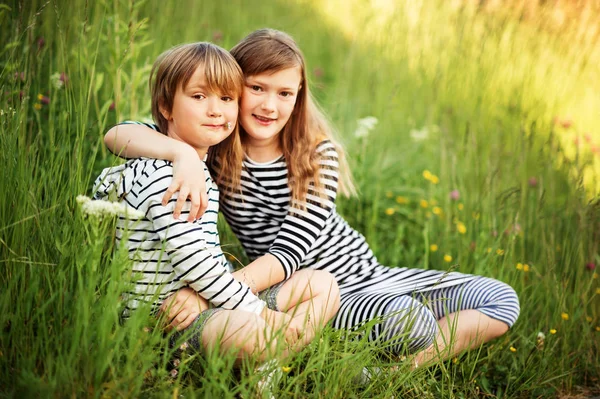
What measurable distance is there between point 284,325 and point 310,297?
0.89 feet

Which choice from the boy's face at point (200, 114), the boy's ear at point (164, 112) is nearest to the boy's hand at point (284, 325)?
the boy's face at point (200, 114)

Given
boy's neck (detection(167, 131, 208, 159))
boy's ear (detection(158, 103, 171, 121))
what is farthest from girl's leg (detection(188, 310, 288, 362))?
boy's ear (detection(158, 103, 171, 121))

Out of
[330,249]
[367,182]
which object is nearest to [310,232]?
[330,249]

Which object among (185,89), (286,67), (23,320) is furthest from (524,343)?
(23,320)

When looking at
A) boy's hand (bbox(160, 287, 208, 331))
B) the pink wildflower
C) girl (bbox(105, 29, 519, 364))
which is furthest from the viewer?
the pink wildflower

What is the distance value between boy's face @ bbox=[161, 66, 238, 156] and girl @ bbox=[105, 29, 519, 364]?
94 millimetres

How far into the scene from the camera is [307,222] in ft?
6.88

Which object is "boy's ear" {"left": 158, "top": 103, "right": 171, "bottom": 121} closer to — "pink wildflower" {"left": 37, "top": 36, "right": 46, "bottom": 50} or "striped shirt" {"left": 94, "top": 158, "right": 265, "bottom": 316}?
"striped shirt" {"left": 94, "top": 158, "right": 265, "bottom": 316}

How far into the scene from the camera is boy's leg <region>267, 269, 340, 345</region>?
187 centimetres

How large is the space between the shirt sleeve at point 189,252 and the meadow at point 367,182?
0.56 feet

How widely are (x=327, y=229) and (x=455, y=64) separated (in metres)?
1.77

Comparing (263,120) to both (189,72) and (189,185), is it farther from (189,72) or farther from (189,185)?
(189,185)

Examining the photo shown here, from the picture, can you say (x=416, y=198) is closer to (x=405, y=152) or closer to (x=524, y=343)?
(x=405, y=152)

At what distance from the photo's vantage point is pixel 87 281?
1514 millimetres
